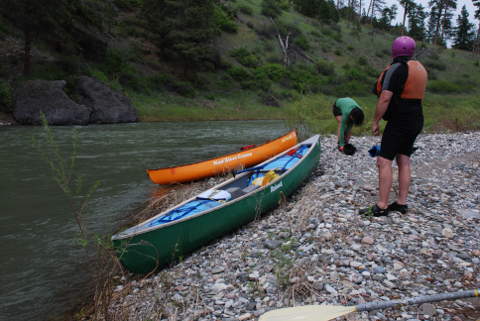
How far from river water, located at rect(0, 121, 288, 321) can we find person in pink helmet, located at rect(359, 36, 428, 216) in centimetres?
374

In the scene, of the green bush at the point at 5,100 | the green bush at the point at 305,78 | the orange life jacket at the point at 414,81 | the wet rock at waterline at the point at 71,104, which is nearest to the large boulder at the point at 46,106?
the wet rock at waterline at the point at 71,104

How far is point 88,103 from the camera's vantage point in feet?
67.7

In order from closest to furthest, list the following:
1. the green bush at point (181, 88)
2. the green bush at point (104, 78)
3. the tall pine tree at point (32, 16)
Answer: the tall pine tree at point (32, 16) < the green bush at point (104, 78) < the green bush at point (181, 88)

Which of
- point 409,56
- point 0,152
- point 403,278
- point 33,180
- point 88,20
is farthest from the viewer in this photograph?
point 88,20

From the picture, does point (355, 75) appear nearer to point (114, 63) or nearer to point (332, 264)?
point (114, 63)

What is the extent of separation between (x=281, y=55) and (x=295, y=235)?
139 feet

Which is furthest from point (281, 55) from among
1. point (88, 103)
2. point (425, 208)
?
point (425, 208)

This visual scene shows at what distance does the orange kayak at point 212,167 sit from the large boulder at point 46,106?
43.7 ft

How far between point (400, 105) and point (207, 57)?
30.9m

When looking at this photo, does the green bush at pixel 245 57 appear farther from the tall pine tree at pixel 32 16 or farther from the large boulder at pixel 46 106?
the large boulder at pixel 46 106

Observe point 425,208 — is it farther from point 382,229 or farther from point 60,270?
point 60,270

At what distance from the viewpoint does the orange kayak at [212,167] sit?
818 cm

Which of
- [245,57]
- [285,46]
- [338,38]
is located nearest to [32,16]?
[245,57]

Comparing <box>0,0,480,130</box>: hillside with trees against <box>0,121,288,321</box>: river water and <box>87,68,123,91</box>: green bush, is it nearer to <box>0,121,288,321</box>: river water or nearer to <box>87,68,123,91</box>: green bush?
<box>87,68,123,91</box>: green bush
